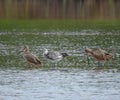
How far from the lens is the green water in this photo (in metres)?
25.4

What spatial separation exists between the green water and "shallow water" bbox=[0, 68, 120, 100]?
203cm

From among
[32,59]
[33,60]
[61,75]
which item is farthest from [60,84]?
[32,59]

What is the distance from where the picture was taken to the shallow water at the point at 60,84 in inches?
698

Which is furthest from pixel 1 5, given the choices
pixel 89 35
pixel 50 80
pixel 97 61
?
pixel 50 80

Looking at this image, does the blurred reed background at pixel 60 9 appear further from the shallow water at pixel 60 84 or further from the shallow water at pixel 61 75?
the shallow water at pixel 60 84

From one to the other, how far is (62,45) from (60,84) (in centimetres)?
1260

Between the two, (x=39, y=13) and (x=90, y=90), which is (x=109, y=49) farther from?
(x=39, y=13)

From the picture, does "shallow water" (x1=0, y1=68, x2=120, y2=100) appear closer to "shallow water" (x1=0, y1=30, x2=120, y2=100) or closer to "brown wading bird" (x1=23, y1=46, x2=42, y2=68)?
"shallow water" (x1=0, y1=30, x2=120, y2=100)

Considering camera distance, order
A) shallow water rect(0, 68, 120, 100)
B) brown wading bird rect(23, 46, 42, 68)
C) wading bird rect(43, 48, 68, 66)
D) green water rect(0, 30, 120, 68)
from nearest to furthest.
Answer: shallow water rect(0, 68, 120, 100) < brown wading bird rect(23, 46, 42, 68) < wading bird rect(43, 48, 68, 66) < green water rect(0, 30, 120, 68)

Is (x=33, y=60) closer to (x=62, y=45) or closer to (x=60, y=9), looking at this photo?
(x=62, y=45)

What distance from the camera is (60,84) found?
1981 centimetres

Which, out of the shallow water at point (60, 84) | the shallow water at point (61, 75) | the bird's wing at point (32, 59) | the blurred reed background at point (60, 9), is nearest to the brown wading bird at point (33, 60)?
the bird's wing at point (32, 59)

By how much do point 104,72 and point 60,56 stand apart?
115 inches

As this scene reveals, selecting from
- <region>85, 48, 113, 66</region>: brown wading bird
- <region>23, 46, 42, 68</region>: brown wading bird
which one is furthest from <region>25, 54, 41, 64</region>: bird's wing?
<region>85, 48, 113, 66</region>: brown wading bird
